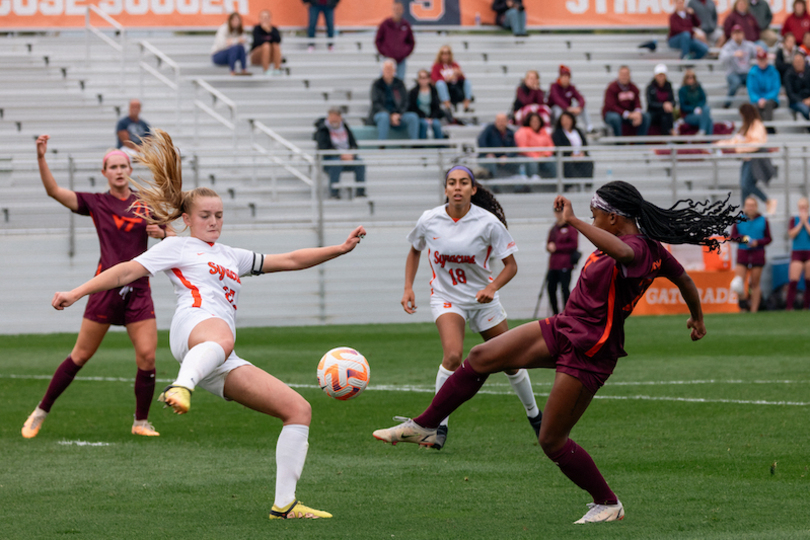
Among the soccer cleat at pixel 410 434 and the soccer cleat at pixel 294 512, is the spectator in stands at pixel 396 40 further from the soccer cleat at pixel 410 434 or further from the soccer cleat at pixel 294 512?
the soccer cleat at pixel 294 512

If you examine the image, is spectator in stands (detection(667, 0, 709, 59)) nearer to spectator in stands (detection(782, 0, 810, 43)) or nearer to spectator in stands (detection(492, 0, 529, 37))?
spectator in stands (detection(782, 0, 810, 43))

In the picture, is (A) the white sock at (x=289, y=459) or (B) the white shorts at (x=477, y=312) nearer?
(A) the white sock at (x=289, y=459)

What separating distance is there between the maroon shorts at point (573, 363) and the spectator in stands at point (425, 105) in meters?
16.3

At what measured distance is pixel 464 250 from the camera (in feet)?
26.2

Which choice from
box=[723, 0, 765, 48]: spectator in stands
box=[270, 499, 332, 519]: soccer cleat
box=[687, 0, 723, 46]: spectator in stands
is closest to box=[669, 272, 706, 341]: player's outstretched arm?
box=[270, 499, 332, 519]: soccer cleat

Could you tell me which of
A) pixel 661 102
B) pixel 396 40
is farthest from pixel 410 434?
pixel 396 40

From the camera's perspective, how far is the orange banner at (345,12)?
24250mm

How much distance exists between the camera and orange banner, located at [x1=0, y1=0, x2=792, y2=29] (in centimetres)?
2425

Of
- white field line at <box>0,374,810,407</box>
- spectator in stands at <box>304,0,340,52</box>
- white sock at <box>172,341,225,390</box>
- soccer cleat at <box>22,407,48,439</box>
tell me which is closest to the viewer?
white sock at <box>172,341,225,390</box>

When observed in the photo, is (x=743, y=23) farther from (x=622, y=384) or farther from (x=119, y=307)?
(x=119, y=307)

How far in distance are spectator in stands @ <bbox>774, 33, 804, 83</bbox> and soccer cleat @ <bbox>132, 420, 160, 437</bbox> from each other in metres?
20.1

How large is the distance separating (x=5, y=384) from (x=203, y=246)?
263 inches

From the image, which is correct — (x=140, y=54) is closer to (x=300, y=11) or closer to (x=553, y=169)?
(x=300, y=11)

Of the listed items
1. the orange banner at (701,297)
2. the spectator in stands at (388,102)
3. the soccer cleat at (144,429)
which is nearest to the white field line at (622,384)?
the soccer cleat at (144,429)
